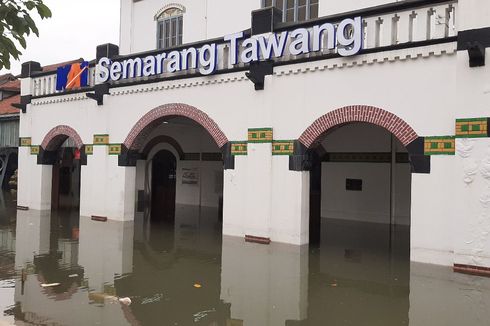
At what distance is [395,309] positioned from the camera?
6156 millimetres

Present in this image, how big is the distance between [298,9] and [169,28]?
210 inches

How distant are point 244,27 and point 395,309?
980cm

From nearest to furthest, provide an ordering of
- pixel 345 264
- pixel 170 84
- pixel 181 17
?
1. pixel 345 264
2. pixel 170 84
3. pixel 181 17

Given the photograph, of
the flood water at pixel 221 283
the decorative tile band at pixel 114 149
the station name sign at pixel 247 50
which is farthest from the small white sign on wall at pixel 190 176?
the flood water at pixel 221 283

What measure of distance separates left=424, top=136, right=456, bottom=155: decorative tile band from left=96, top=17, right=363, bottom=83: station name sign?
226cm

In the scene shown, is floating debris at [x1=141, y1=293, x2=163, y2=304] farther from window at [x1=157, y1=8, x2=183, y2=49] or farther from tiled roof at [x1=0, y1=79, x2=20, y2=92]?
tiled roof at [x1=0, y1=79, x2=20, y2=92]

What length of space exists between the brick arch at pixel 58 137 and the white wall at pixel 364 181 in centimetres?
802

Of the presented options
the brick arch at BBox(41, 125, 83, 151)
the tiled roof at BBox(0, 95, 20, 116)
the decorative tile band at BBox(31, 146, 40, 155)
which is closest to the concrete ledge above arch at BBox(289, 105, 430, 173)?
the brick arch at BBox(41, 125, 83, 151)

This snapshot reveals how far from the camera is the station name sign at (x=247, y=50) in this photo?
30.3ft

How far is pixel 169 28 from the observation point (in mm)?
15914

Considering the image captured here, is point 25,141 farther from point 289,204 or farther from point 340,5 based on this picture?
point 340,5

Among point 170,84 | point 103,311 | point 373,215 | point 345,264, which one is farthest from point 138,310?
point 373,215

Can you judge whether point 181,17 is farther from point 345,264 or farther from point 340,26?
point 345,264

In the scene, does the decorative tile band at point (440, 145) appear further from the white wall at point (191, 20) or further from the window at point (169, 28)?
the window at point (169, 28)
